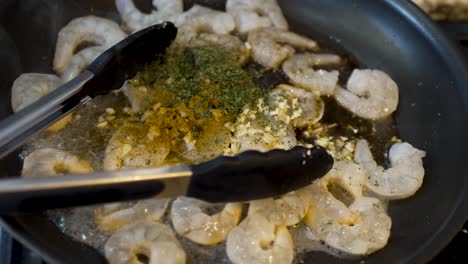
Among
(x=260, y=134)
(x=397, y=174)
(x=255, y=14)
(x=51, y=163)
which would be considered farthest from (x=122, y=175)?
(x=255, y=14)

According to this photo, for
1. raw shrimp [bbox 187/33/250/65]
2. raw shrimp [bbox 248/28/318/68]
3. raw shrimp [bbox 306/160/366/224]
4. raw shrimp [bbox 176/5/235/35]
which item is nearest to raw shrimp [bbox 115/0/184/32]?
raw shrimp [bbox 176/5/235/35]

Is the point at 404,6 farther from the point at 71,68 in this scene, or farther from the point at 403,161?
the point at 71,68

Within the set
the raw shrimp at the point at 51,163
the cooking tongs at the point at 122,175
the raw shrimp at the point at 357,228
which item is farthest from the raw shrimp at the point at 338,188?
the raw shrimp at the point at 51,163

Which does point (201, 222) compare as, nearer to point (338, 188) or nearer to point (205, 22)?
point (338, 188)

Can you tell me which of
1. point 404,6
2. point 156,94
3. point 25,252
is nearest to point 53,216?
point 25,252

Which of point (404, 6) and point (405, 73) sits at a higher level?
point (404, 6)

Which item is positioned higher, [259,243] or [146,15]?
[146,15]

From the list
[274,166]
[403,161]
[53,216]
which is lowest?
[53,216]

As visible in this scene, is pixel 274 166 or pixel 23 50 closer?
pixel 274 166
